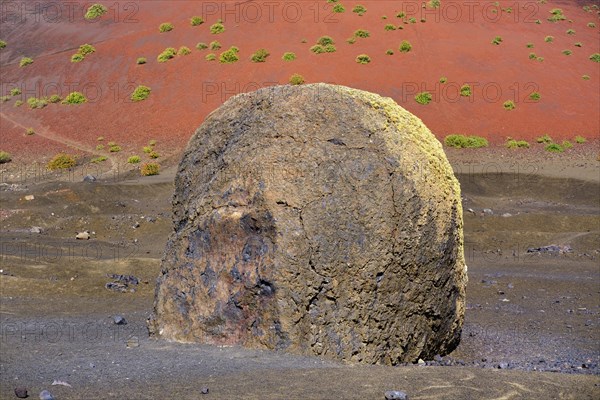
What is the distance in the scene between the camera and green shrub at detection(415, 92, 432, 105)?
38.8 meters

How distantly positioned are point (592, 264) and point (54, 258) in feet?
37.6

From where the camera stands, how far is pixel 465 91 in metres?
40.3

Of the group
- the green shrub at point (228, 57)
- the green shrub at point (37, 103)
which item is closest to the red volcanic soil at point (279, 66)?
the green shrub at point (37, 103)

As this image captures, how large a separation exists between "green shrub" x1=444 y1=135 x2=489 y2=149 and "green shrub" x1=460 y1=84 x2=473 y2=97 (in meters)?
4.91

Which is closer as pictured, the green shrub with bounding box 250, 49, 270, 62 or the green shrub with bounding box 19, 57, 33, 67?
the green shrub with bounding box 250, 49, 270, 62

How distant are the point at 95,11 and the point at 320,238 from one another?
46.1 meters

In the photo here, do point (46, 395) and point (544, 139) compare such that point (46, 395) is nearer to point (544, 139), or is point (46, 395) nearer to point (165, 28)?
point (544, 139)

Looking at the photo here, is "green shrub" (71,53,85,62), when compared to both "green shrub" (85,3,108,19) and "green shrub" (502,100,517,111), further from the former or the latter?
"green shrub" (502,100,517,111)

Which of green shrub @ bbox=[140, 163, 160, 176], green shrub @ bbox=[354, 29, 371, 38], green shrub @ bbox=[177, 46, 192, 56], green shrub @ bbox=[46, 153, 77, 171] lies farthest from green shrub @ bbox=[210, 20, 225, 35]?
green shrub @ bbox=[140, 163, 160, 176]

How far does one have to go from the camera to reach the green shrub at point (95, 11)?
169ft

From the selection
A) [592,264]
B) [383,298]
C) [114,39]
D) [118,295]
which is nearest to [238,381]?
[383,298]

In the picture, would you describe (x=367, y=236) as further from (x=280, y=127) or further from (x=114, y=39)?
(x=114, y=39)

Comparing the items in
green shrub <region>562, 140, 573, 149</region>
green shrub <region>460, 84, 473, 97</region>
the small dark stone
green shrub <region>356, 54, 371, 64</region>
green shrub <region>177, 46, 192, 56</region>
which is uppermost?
the small dark stone

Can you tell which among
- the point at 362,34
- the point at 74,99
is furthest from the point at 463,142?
the point at 74,99
